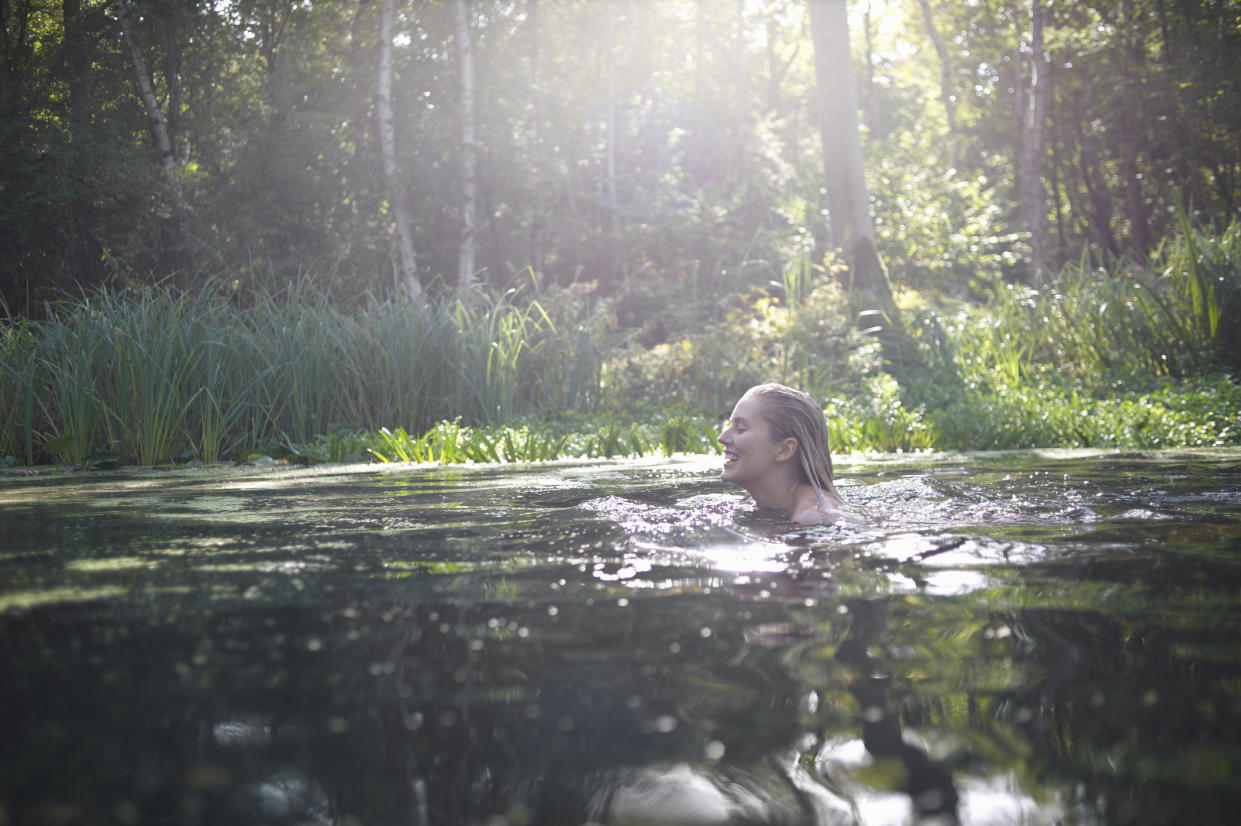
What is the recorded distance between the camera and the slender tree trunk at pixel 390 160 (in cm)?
1798

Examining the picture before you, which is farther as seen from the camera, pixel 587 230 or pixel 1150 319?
pixel 587 230

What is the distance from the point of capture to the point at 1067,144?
26.3m

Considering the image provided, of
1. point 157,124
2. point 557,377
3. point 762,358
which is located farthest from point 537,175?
point 557,377

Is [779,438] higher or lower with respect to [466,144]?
lower

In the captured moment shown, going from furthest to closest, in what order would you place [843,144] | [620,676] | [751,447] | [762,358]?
[843,144], [762,358], [751,447], [620,676]

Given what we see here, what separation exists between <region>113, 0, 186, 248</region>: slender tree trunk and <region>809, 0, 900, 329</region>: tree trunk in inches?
457

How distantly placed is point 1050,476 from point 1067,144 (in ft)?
80.6

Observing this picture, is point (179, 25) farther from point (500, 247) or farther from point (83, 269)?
point (500, 247)

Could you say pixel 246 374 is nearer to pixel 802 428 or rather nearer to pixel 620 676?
pixel 802 428

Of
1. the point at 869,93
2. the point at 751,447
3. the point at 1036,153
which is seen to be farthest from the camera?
the point at 869,93

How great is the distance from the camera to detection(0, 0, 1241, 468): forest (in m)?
8.32

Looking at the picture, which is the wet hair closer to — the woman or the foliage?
the woman

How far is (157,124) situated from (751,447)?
56.8 feet

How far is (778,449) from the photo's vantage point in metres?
4.24
